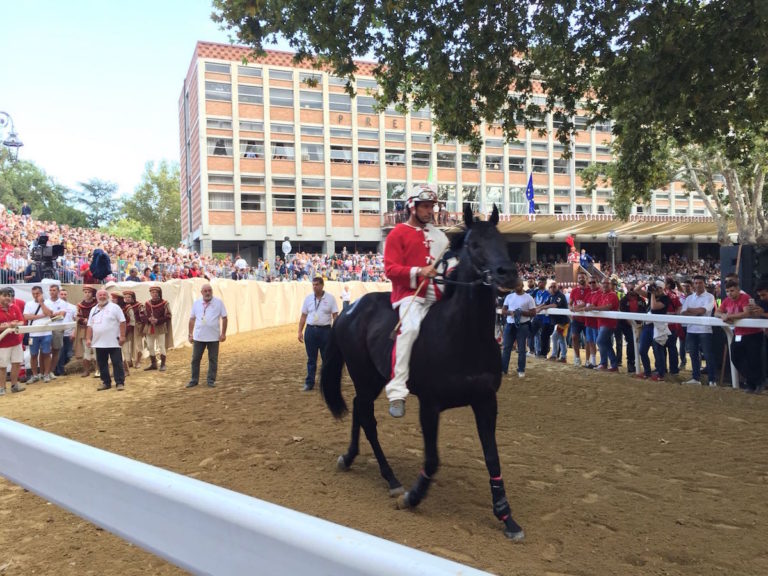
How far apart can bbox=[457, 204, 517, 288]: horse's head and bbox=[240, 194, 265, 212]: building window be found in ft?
154

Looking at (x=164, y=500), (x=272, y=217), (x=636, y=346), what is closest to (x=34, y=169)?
(x=272, y=217)

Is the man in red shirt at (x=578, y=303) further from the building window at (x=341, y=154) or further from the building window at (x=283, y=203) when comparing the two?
the building window at (x=341, y=154)

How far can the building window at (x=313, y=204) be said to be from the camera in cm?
5172

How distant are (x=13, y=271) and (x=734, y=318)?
675 inches

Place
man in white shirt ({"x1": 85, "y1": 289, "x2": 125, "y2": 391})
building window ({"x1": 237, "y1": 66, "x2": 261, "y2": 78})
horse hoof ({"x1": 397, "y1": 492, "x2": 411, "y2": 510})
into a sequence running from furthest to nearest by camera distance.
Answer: building window ({"x1": 237, "y1": 66, "x2": 261, "y2": 78})
man in white shirt ({"x1": 85, "y1": 289, "x2": 125, "y2": 391})
horse hoof ({"x1": 397, "y1": 492, "x2": 411, "y2": 510})

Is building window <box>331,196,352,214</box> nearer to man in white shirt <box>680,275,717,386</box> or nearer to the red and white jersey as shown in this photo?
man in white shirt <box>680,275,717,386</box>

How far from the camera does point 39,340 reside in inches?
513

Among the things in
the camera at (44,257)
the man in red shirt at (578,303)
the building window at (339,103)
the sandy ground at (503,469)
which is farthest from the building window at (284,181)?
the sandy ground at (503,469)

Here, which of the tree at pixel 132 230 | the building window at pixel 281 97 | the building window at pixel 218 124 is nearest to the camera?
the building window at pixel 218 124

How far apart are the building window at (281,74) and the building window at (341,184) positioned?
30.8ft

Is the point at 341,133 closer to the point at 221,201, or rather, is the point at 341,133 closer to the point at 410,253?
the point at 221,201

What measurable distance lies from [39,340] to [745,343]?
1410cm

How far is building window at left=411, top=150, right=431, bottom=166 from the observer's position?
55.5m

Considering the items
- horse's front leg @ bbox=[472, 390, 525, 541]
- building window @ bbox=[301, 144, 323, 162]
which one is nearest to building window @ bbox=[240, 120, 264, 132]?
building window @ bbox=[301, 144, 323, 162]
